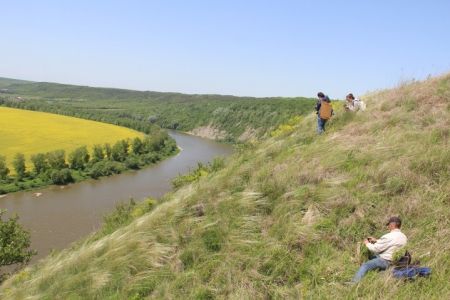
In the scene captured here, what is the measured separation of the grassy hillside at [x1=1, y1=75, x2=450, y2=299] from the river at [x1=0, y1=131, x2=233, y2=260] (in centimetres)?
2534

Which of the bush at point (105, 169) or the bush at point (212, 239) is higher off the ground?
the bush at point (212, 239)

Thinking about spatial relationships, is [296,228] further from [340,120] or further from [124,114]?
[124,114]

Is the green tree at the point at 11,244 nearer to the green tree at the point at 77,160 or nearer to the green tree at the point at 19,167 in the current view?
the green tree at the point at 19,167

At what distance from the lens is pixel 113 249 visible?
795cm

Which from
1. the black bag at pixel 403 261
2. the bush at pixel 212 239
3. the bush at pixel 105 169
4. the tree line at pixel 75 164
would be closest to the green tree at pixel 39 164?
the tree line at pixel 75 164

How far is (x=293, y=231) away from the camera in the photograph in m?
6.58

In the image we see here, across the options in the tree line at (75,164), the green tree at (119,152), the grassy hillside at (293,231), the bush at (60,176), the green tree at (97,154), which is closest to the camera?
the grassy hillside at (293,231)

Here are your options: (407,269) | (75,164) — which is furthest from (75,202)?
(407,269)

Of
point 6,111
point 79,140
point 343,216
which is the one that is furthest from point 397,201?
point 6,111

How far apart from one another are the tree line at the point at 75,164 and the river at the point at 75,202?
5.35 feet

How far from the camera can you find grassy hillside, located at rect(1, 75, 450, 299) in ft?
18.6

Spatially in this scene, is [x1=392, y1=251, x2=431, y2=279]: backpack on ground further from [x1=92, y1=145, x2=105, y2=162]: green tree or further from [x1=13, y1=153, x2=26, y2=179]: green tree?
[x1=92, y1=145, x2=105, y2=162]: green tree

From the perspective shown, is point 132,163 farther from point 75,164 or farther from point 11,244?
point 11,244

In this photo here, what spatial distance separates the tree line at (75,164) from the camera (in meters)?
52.7
